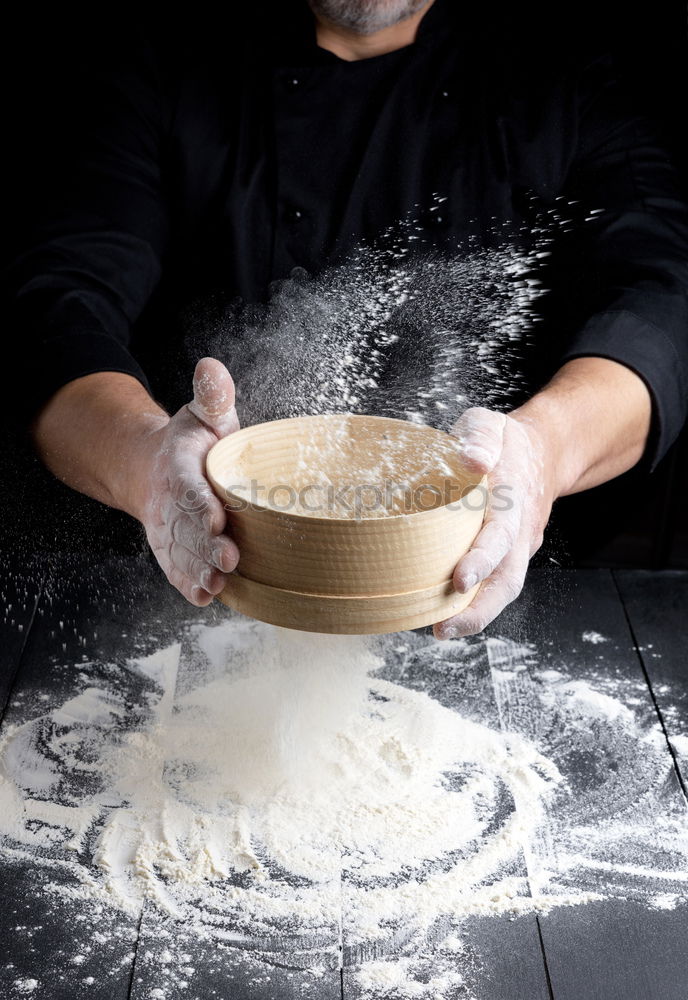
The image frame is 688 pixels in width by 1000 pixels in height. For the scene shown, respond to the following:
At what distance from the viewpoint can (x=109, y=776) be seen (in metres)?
1.25

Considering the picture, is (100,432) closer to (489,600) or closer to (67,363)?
(67,363)

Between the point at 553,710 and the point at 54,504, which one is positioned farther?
the point at 54,504

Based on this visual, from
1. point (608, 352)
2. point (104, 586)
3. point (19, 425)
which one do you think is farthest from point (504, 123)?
point (104, 586)

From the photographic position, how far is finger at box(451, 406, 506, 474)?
98cm

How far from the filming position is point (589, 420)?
4.40 feet

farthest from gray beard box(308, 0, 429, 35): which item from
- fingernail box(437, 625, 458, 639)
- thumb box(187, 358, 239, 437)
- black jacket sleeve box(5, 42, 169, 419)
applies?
fingernail box(437, 625, 458, 639)

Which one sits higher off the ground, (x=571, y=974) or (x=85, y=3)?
(x=85, y=3)

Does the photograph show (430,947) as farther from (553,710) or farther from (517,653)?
(517,653)

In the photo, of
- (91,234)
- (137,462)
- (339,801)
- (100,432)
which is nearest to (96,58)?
(91,234)

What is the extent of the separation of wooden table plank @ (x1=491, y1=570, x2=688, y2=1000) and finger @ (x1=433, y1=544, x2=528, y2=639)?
332 millimetres

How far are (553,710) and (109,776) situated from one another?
2.01 ft

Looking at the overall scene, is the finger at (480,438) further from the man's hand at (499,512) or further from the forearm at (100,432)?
the forearm at (100,432)

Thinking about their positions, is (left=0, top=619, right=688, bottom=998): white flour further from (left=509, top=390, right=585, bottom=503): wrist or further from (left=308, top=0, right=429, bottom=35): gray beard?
(left=308, top=0, right=429, bottom=35): gray beard

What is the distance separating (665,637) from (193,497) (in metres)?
0.95
